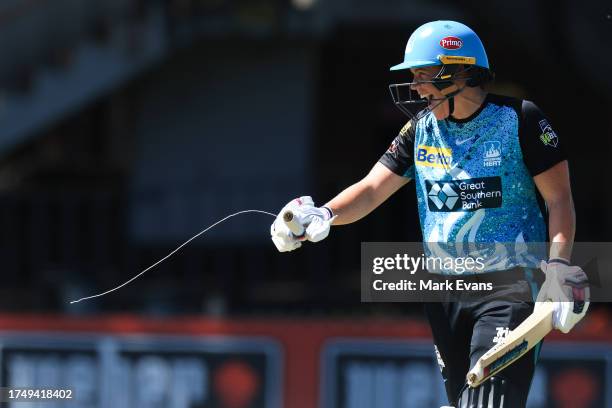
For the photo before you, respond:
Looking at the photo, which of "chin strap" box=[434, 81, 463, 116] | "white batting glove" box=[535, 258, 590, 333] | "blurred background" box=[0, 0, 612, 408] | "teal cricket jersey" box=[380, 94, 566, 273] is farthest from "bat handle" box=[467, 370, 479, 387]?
"blurred background" box=[0, 0, 612, 408]

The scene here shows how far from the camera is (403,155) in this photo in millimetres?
5000

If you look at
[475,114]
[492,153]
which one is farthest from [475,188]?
[475,114]

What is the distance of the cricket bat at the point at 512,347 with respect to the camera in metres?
4.39

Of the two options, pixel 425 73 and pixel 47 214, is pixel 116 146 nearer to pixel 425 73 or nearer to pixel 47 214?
pixel 47 214

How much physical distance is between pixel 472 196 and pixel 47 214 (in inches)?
307

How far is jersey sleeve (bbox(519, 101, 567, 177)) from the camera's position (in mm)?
4633

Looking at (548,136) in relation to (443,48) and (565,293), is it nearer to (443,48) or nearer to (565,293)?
(443,48)

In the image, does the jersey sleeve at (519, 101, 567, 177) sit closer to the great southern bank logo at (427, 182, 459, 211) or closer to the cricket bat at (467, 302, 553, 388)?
the great southern bank logo at (427, 182, 459, 211)

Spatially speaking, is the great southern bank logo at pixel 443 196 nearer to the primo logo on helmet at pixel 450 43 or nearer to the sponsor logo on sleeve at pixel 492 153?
the sponsor logo on sleeve at pixel 492 153

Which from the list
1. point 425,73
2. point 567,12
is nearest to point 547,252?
point 425,73

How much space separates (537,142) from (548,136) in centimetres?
5

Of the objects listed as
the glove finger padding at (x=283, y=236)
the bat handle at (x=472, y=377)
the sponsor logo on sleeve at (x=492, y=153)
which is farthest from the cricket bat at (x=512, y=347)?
the glove finger padding at (x=283, y=236)

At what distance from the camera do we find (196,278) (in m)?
12.0

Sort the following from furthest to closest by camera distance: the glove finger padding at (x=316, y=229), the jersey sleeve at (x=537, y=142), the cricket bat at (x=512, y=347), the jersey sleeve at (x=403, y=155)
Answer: the jersey sleeve at (x=403, y=155) → the glove finger padding at (x=316, y=229) → the jersey sleeve at (x=537, y=142) → the cricket bat at (x=512, y=347)
